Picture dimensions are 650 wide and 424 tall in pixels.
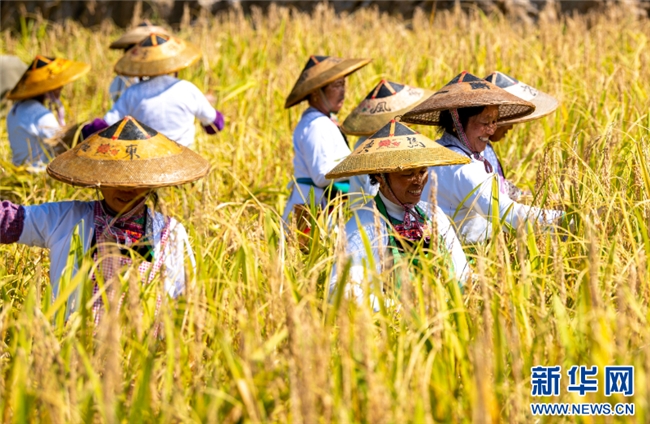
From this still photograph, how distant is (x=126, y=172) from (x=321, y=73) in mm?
1850

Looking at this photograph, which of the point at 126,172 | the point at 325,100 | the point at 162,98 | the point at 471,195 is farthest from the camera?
the point at 162,98

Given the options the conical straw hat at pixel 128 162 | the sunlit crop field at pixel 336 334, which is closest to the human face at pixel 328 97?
the sunlit crop field at pixel 336 334

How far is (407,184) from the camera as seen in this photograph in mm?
2887

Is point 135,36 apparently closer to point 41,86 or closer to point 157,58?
point 41,86

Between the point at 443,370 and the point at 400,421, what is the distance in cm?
27

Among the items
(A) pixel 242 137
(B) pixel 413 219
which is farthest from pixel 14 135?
(B) pixel 413 219

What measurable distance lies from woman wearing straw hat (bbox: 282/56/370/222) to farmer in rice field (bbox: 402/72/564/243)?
1.97 ft

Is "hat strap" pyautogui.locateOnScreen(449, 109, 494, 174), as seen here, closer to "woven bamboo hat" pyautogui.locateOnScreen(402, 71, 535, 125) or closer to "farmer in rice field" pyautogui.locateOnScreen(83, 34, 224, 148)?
"woven bamboo hat" pyautogui.locateOnScreen(402, 71, 535, 125)

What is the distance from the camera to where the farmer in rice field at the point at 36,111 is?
208 inches

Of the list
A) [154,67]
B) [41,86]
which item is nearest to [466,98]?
[154,67]

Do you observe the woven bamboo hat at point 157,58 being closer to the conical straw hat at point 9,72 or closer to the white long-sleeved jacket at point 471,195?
the white long-sleeved jacket at point 471,195

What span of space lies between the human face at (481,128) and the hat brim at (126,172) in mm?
1145

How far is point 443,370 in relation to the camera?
2051 millimetres

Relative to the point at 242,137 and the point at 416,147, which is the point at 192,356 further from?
the point at 242,137
